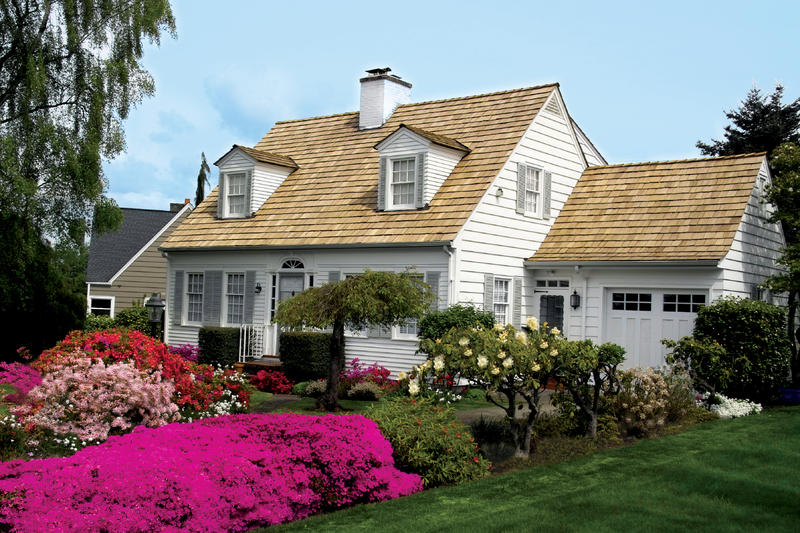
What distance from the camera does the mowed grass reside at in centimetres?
678

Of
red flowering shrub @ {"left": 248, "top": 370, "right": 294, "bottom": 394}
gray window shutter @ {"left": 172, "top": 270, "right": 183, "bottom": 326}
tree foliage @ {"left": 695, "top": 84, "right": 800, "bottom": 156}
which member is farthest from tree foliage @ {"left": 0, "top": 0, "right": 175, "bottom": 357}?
tree foliage @ {"left": 695, "top": 84, "right": 800, "bottom": 156}

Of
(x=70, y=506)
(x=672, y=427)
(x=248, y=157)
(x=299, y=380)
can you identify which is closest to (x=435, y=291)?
(x=299, y=380)

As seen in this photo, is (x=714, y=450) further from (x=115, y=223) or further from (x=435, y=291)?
(x=115, y=223)

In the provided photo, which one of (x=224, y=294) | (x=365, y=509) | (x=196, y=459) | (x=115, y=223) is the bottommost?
(x=365, y=509)

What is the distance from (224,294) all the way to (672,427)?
12546 millimetres

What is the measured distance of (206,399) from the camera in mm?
11359

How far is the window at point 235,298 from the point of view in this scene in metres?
20.3

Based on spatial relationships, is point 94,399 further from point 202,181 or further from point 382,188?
point 202,181

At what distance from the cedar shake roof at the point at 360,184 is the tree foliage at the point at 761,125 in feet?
40.8

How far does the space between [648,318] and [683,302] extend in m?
0.83

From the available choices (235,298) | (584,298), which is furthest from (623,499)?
(235,298)

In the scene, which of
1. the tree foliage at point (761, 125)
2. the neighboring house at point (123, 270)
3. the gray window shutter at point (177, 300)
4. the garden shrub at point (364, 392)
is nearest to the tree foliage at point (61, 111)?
the gray window shutter at point (177, 300)

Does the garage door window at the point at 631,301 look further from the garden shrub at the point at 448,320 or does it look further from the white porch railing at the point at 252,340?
the white porch railing at the point at 252,340

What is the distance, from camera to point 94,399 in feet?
31.6
